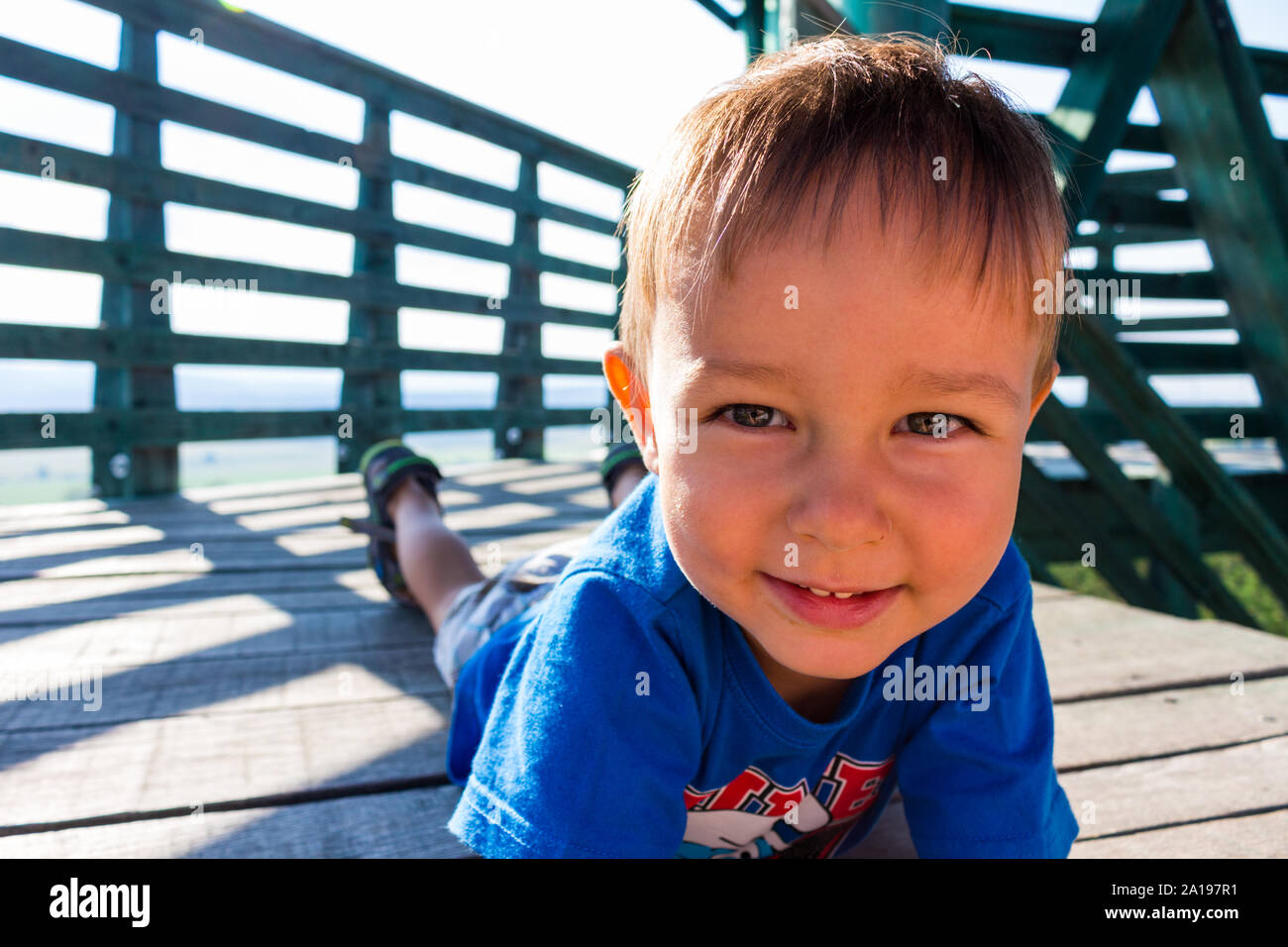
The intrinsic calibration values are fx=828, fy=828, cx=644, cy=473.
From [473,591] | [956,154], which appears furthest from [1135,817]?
[473,591]

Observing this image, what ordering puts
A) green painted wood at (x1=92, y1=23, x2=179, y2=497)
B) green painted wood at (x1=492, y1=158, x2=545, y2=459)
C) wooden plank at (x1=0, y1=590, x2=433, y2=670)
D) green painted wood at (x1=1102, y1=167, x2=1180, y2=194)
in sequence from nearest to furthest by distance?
1. wooden plank at (x1=0, y1=590, x2=433, y2=670)
2. green painted wood at (x1=92, y1=23, x2=179, y2=497)
3. green painted wood at (x1=1102, y1=167, x2=1180, y2=194)
4. green painted wood at (x1=492, y1=158, x2=545, y2=459)

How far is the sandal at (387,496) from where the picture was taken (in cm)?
185

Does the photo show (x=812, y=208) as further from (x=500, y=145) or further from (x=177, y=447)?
(x=500, y=145)

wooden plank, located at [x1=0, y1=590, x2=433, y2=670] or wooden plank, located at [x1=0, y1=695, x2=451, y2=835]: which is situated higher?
wooden plank, located at [x1=0, y1=590, x2=433, y2=670]

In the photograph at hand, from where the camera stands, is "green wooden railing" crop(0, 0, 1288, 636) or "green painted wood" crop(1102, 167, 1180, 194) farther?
"green painted wood" crop(1102, 167, 1180, 194)

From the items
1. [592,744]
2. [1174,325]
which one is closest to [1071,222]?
[592,744]

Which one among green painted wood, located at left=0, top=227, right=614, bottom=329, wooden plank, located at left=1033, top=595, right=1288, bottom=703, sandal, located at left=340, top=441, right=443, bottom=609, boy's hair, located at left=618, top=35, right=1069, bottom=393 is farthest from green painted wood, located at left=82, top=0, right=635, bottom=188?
wooden plank, located at left=1033, top=595, right=1288, bottom=703

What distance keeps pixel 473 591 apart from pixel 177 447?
2.58 meters

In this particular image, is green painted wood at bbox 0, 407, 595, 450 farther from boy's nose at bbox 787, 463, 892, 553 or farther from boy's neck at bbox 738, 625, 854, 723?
boy's nose at bbox 787, 463, 892, 553

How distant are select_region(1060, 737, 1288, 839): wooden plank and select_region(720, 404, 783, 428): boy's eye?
73cm

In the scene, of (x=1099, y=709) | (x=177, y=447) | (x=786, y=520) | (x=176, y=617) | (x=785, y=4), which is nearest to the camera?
(x=786, y=520)

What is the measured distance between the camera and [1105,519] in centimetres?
386

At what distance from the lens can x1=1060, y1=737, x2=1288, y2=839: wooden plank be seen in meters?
1.06

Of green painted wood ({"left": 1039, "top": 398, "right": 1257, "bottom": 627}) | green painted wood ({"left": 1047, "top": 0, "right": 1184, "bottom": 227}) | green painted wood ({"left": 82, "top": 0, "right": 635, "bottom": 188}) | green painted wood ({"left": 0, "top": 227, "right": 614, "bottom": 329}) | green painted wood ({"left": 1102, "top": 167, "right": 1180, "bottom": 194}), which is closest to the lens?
green painted wood ({"left": 1047, "top": 0, "right": 1184, "bottom": 227})
